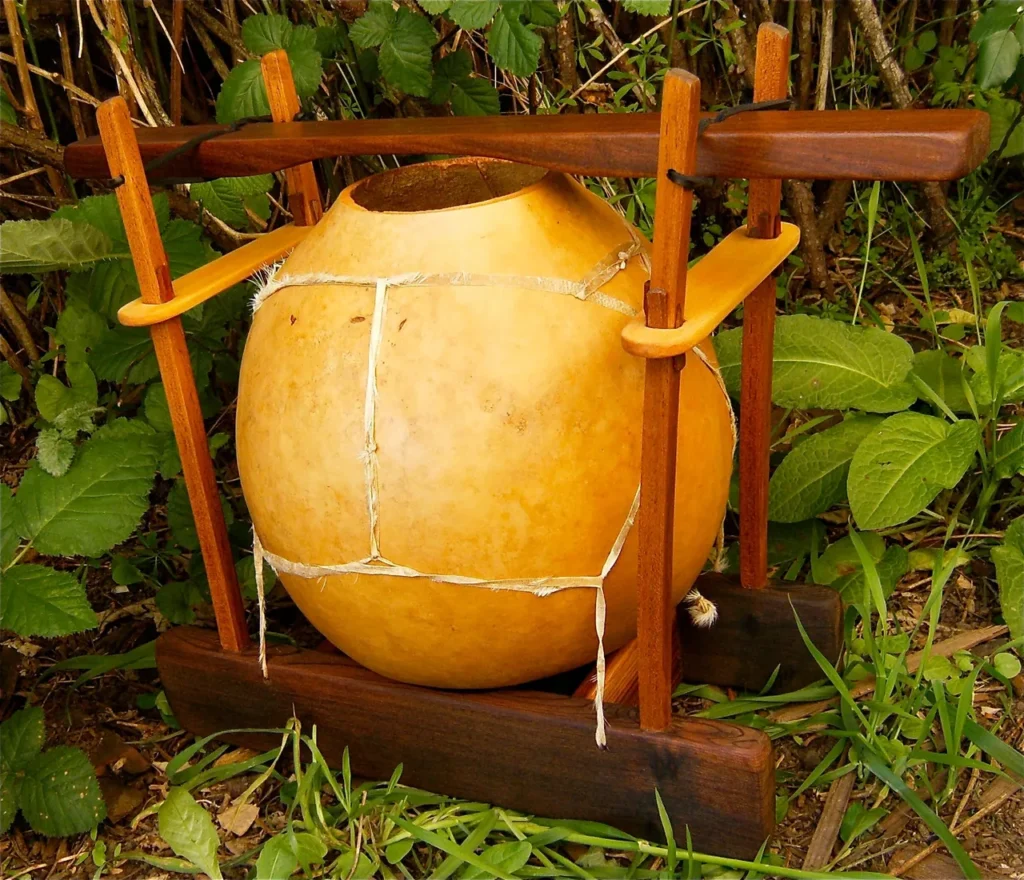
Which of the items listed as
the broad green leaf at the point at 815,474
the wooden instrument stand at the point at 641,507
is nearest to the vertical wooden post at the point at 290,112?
the wooden instrument stand at the point at 641,507

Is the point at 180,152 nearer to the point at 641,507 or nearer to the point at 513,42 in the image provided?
the point at 513,42

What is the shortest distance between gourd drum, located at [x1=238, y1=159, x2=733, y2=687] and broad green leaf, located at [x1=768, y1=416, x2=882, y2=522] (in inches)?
19.3

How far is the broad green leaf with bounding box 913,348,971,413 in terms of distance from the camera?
6.61 feet

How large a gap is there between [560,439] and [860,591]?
2.68 feet

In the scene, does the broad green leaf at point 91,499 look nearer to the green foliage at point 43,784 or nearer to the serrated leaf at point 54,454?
the serrated leaf at point 54,454

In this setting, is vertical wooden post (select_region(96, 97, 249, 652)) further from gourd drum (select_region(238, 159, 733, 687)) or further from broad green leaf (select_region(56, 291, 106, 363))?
broad green leaf (select_region(56, 291, 106, 363))

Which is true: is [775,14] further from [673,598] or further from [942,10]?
[673,598]

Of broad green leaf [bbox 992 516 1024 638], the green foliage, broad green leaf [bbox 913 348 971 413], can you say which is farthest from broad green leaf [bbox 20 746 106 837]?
broad green leaf [bbox 913 348 971 413]

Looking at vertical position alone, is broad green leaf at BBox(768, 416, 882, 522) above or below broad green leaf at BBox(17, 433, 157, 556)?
below

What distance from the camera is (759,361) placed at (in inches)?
62.8

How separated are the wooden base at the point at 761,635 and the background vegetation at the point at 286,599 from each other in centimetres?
5

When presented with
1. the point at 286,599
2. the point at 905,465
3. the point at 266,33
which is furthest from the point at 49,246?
the point at 905,465

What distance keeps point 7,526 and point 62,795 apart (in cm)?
41

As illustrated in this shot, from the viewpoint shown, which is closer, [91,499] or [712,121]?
[712,121]
